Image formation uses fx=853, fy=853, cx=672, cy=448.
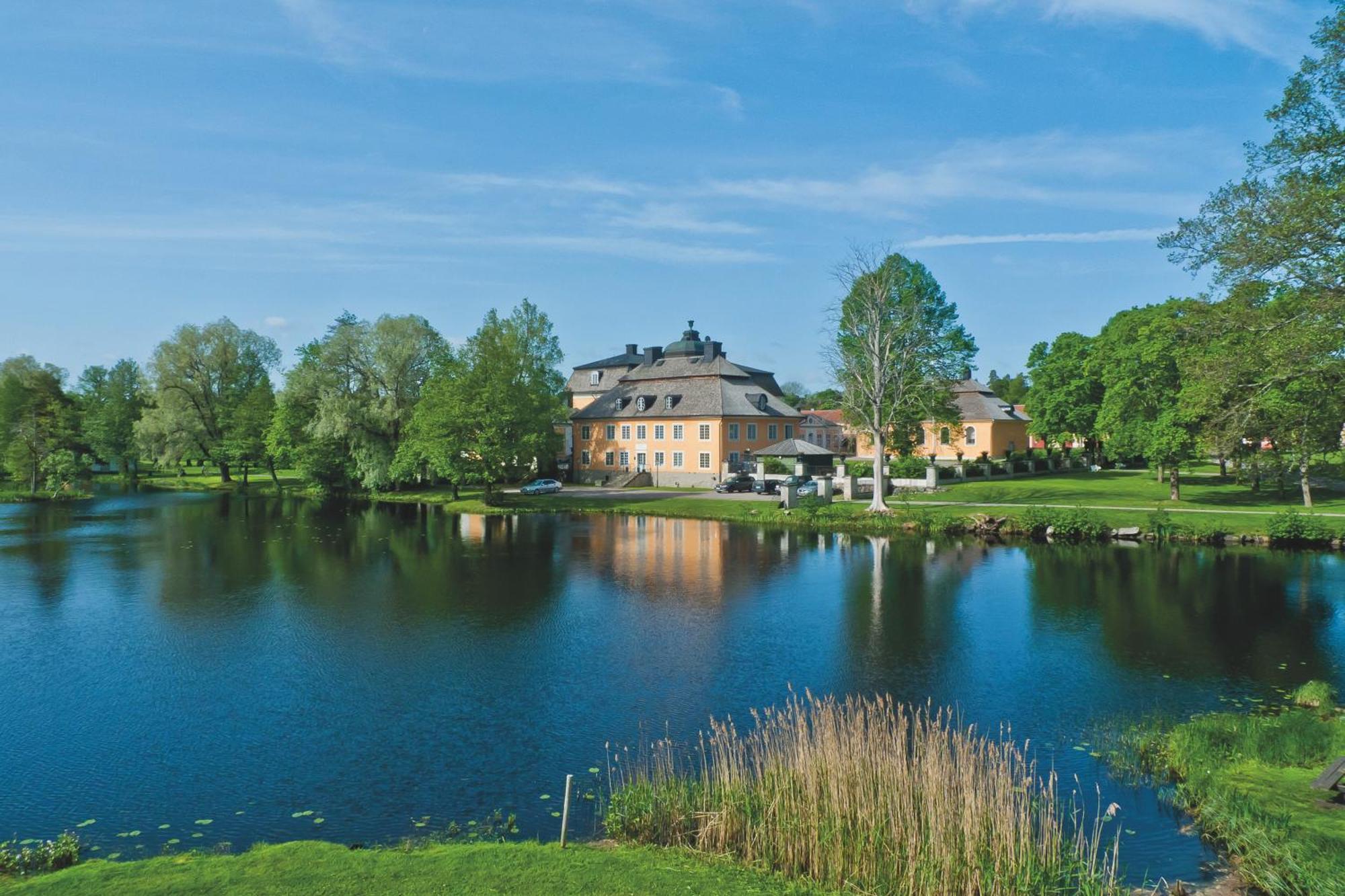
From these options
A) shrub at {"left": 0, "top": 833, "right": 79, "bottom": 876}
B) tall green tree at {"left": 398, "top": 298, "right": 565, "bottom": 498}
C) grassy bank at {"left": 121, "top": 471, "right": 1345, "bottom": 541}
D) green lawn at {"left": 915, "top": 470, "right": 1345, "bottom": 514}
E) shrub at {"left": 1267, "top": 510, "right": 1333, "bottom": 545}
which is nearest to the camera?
shrub at {"left": 0, "top": 833, "right": 79, "bottom": 876}

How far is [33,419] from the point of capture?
63.4m

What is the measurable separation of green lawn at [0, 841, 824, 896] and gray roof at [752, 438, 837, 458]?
160 feet

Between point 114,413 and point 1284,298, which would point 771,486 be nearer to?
point 1284,298

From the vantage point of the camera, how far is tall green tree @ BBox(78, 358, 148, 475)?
265 ft

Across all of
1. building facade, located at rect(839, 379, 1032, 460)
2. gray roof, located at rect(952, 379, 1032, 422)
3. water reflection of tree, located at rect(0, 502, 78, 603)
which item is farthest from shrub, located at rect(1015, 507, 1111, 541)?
water reflection of tree, located at rect(0, 502, 78, 603)

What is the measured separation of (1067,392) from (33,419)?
3048 inches

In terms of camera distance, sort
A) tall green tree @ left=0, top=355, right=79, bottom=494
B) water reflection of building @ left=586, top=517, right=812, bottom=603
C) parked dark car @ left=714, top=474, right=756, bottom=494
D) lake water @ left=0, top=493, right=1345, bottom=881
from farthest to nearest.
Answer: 1. tall green tree @ left=0, top=355, right=79, bottom=494
2. parked dark car @ left=714, top=474, right=756, bottom=494
3. water reflection of building @ left=586, top=517, right=812, bottom=603
4. lake water @ left=0, top=493, right=1345, bottom=881

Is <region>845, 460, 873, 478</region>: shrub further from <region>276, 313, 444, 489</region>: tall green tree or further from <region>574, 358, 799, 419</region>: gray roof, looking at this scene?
<region>276, 313, 444, 489</region>: tall green tree

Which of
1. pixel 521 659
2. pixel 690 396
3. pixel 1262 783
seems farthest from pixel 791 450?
pixel 1262 783

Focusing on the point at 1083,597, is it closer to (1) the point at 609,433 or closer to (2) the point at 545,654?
(2) the point at 545,654

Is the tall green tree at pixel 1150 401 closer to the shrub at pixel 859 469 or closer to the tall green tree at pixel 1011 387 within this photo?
the shrub at pixel 859 469

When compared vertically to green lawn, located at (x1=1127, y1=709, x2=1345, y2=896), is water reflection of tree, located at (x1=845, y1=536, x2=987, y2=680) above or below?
above

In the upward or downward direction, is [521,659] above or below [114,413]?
below

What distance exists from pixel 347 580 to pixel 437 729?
52.2ft
